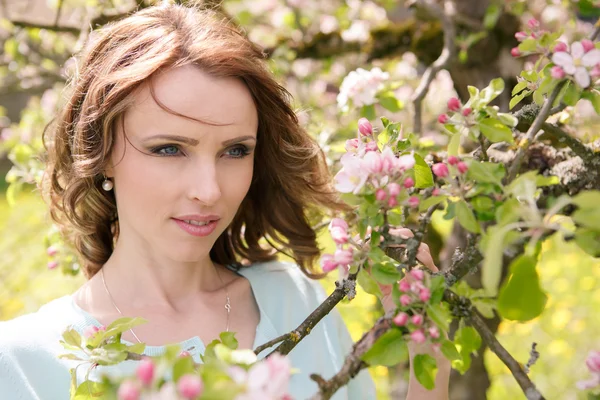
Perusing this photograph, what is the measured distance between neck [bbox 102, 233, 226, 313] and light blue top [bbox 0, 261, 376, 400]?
14 centimetres

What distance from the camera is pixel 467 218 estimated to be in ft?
3.46

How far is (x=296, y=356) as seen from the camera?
2.20 meters

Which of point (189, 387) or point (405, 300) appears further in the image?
point (405, 300)

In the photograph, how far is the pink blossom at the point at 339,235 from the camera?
3.71 ft

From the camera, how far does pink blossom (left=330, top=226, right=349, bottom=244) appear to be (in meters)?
1.13

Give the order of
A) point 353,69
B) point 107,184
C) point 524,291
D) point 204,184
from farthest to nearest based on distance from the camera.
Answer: point 353,69
point 107,184
point 204,184
point 524,291

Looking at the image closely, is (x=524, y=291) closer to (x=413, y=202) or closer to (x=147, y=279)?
(x=413, y=202)

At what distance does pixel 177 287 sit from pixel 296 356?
412mm

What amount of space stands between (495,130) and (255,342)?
1170 millimetres

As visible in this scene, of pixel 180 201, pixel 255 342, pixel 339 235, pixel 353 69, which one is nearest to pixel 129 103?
pixel 180 201

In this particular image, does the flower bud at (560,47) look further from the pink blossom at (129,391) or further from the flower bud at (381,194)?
the pink blossom at (129,391)

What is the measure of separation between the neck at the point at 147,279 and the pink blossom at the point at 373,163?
1.17 m

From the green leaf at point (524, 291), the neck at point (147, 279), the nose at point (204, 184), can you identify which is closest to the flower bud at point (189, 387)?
the green leaf at point (524, 291)

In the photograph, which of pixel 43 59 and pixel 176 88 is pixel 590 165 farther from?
pixel 43 59
